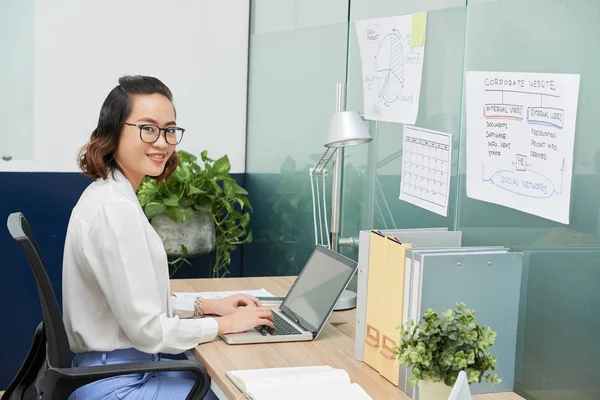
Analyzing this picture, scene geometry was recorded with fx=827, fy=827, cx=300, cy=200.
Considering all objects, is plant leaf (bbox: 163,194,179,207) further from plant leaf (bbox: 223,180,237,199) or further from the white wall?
the white wall

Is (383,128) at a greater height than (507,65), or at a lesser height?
lesser

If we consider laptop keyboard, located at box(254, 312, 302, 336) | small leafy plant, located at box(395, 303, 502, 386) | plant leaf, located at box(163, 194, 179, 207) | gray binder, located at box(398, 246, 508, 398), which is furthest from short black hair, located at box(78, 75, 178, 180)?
plant leaf, located at box(163, 194, 179, 207)

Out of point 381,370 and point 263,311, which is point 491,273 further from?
point 263,311

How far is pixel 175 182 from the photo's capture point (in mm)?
3197

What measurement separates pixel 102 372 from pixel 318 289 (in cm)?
63

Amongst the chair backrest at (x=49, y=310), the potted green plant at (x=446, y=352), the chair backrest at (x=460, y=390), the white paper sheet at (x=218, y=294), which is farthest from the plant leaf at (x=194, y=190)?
the chair backrest at (x=460, y=390)

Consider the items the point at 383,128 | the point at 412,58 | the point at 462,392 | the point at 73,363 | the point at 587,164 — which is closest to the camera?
the point at 462,392

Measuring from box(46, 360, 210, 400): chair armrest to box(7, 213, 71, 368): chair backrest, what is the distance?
0.03 metres

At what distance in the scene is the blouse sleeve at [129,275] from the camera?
69.0 inches

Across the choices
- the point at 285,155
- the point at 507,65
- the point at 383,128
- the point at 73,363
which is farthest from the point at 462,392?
the point at 285,155

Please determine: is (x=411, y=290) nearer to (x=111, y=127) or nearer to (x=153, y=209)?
(x=111, y=127)

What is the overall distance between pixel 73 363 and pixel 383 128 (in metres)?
1.04

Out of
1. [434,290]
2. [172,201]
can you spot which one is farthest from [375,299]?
[172,201]

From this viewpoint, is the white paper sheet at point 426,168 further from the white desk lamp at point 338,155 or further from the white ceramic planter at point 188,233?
the white ceramic planter at point 188,233
